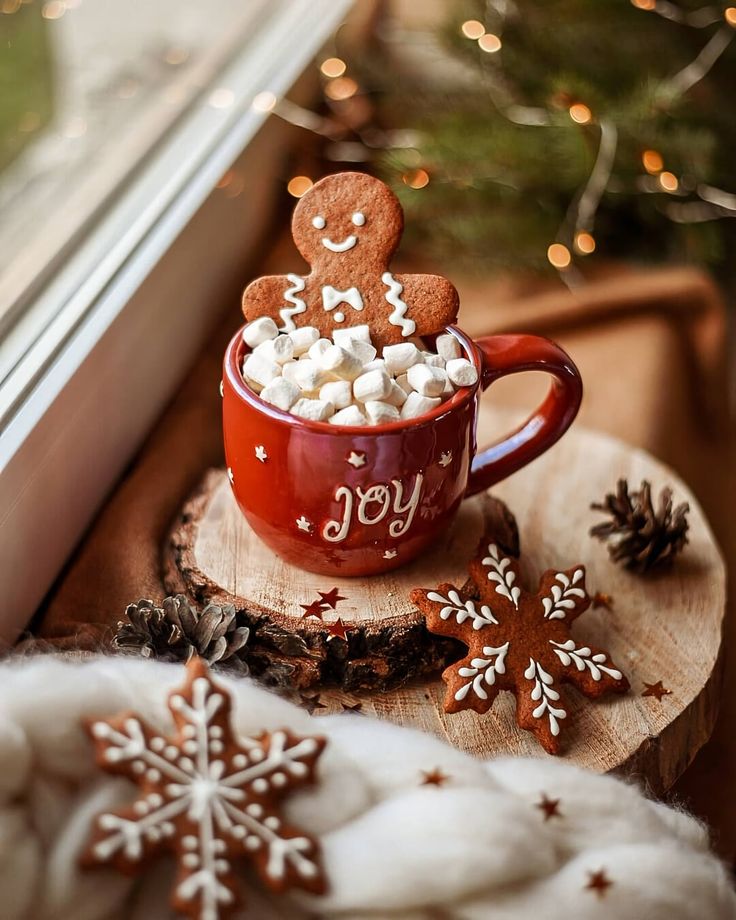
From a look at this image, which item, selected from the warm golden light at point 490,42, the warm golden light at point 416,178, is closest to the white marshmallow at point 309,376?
the warm golden light at point 416,178

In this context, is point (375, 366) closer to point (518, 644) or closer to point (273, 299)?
point (273, 299)

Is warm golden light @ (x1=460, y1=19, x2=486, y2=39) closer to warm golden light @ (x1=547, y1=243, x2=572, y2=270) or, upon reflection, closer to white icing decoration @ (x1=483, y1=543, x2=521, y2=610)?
warm golden light @ (x1=547, y1=243, x2=572, y2=270)

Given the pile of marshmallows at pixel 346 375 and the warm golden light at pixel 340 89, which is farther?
the warm golden light at pixel 340 89

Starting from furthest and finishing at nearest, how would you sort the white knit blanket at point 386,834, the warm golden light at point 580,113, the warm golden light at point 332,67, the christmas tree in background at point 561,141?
the warm golden light at point 332,67, the christmas tree in background at point 561,141, the warm golden light at point 580,113, the white knit blanket at point 386,834

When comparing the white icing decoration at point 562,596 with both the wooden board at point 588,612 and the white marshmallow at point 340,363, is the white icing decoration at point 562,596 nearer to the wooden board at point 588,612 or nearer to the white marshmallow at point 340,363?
the wooden board at point 588,612

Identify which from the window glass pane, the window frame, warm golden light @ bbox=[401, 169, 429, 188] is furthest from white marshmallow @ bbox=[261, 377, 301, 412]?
warm golden light @ bbox=[401, 169, 429, 188]

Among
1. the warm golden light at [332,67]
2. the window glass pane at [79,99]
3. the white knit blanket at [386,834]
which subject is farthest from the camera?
the warm golden light at [332,67]

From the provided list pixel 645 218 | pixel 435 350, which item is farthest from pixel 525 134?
pixel 435 350

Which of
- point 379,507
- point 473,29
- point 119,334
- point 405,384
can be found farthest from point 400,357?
point 473,29
